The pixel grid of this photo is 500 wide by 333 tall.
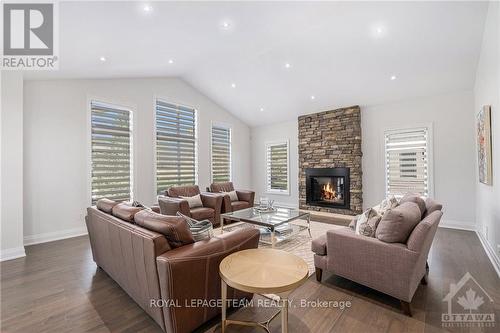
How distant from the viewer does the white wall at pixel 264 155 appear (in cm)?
725

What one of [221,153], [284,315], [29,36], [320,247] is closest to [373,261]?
[320,247]

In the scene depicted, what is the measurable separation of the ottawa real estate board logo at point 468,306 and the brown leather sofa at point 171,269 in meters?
1.79

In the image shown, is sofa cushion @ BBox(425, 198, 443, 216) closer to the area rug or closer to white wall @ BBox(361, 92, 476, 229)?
the area rug

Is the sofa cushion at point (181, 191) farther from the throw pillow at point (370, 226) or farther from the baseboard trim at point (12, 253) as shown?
the throw pillow at point (370, 226)

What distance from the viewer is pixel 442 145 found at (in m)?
4.83

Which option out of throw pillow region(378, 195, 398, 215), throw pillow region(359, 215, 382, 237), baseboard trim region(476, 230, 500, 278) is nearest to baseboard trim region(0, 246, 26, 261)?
throw pillow region(359, 215, 382, 237)

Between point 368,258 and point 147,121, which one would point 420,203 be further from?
point 147,121

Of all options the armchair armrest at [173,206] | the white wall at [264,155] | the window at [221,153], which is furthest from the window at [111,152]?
the white wall at [264,155]

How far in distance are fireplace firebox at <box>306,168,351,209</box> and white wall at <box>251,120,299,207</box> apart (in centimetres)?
60

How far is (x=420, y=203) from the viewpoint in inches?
107

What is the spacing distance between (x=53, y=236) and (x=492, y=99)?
707 cm

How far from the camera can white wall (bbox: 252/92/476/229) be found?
15.1 ft

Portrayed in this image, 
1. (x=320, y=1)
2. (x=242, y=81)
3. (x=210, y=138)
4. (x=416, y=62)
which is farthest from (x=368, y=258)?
(x=210, y=138)

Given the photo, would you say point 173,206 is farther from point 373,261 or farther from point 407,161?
point 407,161
